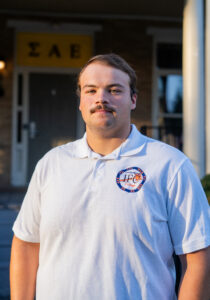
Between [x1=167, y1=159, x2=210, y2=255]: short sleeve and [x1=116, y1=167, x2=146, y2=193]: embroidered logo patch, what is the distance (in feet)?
0.34

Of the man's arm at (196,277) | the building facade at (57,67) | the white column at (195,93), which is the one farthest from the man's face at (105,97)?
the building facade at (57,67)

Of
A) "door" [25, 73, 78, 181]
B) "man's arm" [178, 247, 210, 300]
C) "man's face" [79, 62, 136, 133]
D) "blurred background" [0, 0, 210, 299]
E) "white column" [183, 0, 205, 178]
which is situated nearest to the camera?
"man's arm" [178, 247, 210, 300]

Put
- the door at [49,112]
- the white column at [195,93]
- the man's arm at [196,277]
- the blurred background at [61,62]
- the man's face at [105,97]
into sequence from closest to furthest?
the man's arm at [196,277]
the man's face at [105,97]
the white column at [195,93]
the blurred background at [61,62]
the door at [49,112]

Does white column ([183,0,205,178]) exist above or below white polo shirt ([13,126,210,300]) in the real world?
above

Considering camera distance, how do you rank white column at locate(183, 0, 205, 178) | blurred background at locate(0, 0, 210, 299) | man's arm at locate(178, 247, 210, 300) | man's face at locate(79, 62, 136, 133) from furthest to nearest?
blurred background at locate(0, 0, 210, 299)
white column at locate(183, 0, 205, 178)
man's face at locate(79, 62, 136, 133)
man's arm at locate(178, 247, 210, 300)

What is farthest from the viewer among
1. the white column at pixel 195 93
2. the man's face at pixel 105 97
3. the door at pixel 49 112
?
the door at pixel 49 112

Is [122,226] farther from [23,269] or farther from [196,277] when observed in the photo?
[23,269]

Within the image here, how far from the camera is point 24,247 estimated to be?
5.15ft

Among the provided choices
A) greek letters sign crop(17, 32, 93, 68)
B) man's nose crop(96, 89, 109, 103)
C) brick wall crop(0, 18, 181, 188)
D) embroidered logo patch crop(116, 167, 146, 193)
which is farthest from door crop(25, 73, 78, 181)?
embroidered logo patch crop(116, 167, 146, 193)

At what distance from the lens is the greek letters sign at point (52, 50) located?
8.46m

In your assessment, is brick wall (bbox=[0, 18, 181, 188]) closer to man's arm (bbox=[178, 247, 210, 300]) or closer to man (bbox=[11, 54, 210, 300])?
man (bbox=[11, 54, 210, 300])

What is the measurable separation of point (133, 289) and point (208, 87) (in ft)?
14.5

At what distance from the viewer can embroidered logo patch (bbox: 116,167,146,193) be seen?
1382 millimetres

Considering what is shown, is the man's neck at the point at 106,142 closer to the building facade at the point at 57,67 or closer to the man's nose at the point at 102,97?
the man's nose at the point at 102,97
